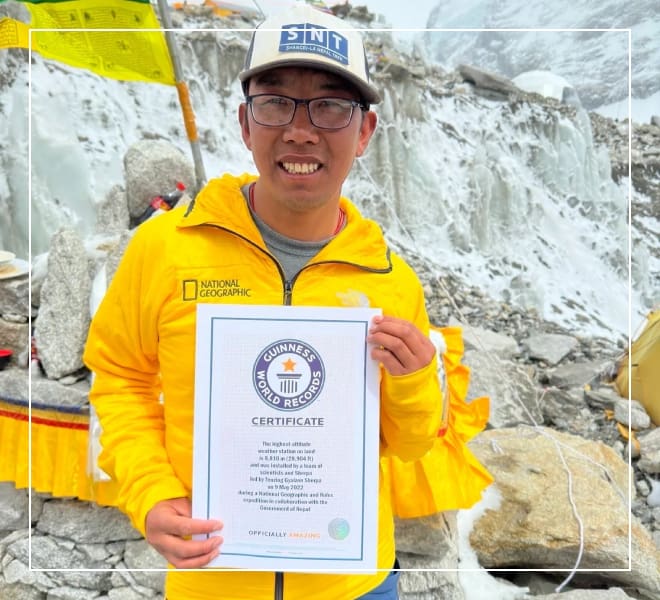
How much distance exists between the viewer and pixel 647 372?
2818 mm

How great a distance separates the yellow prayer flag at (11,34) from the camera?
178cm

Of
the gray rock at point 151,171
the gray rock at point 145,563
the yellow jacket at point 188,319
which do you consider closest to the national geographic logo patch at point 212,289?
the yellow jacket at point 188,319

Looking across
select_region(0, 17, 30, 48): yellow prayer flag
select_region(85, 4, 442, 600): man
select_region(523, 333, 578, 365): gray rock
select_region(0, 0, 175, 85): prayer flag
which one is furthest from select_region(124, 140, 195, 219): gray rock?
select_region(523, 333, 578, 365): gray rock

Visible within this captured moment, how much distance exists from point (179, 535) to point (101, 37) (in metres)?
1.90

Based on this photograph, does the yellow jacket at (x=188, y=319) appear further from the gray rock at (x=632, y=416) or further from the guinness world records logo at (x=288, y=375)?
the gray rock at (x=632, y=416)

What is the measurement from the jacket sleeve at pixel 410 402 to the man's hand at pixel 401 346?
0.01 metres

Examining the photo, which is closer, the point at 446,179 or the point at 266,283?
the point at 266,283

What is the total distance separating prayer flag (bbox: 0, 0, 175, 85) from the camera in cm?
180

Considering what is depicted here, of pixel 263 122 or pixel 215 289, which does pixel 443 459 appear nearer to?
pixel 215 289

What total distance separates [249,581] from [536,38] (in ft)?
8.98

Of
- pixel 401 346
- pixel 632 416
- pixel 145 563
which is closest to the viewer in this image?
pixel 401 346

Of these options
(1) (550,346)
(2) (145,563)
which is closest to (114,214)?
(2) (145,563)

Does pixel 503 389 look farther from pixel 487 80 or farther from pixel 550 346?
pixel 487 80

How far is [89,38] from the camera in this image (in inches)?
74.3
